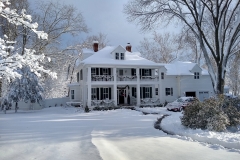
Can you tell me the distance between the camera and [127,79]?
28.2m

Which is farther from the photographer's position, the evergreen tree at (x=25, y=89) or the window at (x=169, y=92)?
the window at (x=169, y=92)

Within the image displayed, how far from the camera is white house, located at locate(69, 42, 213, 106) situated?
2581cm

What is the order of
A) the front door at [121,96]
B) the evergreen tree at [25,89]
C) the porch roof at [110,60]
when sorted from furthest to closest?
1. the front door at [121,96]
2. the porch roof at [110,60]
3. the evergreen tree at [25,89]

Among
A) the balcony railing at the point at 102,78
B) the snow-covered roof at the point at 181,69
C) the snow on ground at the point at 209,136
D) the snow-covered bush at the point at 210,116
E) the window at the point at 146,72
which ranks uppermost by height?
the snow-covered roof at the point at 181,69

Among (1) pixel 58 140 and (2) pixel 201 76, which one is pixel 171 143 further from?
(2) pixel 201 76

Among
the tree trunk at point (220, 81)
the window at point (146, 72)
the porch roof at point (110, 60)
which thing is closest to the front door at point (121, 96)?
the window at point (146, 72)

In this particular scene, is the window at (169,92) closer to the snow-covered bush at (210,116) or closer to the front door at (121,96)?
the front door at (121,96)

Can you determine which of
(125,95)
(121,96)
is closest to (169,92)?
(125,95)

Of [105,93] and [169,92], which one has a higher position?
[169,92]

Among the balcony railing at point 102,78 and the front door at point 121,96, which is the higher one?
the balcony railing at point 102,78

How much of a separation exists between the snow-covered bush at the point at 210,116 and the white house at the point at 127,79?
14.5 m

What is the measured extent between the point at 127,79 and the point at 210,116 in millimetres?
17826

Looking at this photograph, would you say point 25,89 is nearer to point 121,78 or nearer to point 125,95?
point 121,78

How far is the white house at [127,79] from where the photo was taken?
25.8m
